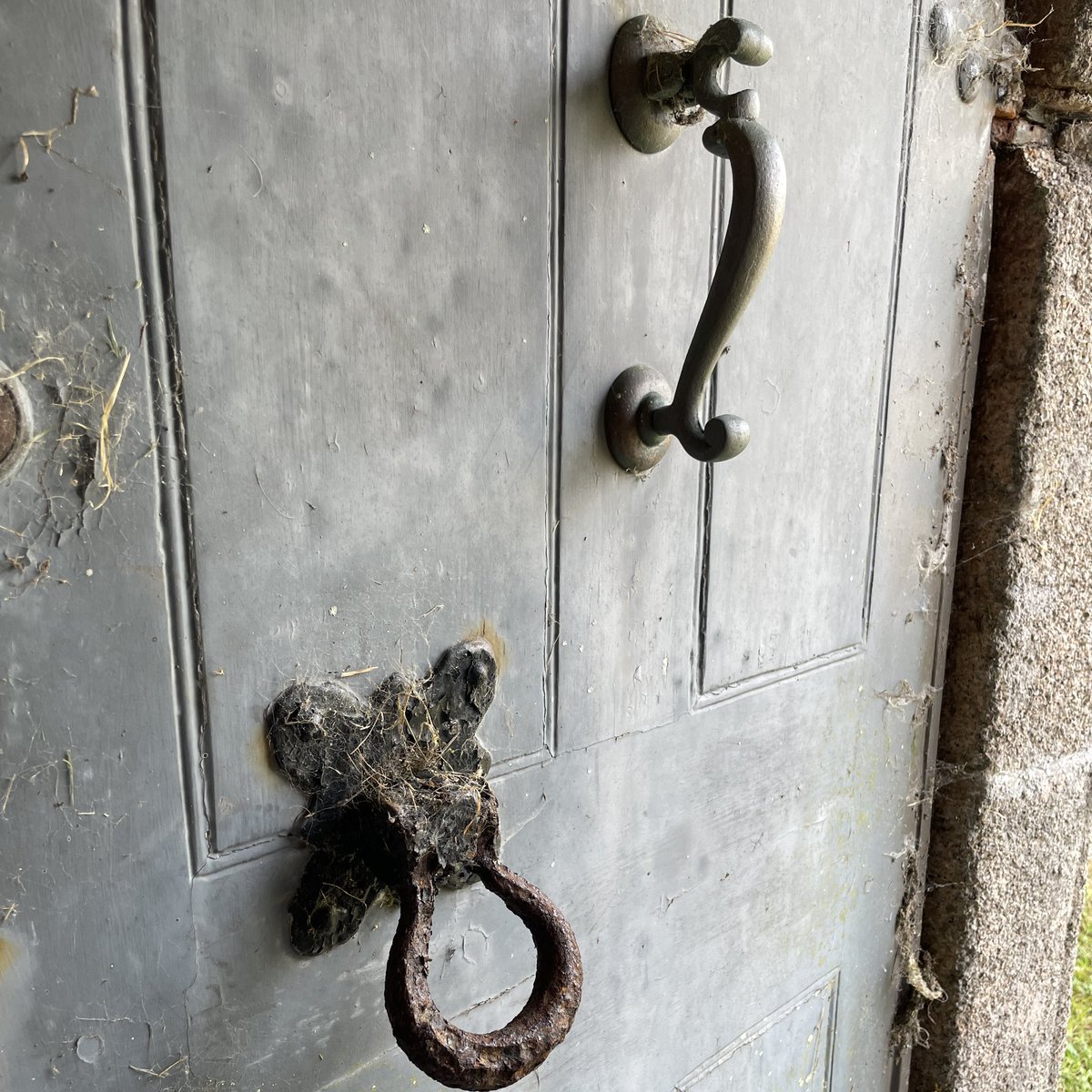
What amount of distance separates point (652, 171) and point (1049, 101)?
1.82 feet

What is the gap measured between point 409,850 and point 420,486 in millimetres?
213

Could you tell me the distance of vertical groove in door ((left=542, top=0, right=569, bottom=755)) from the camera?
52 cm

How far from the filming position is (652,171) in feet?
1.89

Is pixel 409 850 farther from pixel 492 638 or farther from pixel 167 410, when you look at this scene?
pixel 167 410

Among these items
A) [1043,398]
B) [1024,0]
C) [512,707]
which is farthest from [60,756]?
[1024,0]

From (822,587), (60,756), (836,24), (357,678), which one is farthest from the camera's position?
(822,587)

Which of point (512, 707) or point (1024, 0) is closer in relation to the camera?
point (512, 707)

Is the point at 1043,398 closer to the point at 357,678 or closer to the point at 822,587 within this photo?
the point at 822,587

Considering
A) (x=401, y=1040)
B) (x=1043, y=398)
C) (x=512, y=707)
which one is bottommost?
(x=401, y=1040)

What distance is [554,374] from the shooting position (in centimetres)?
56

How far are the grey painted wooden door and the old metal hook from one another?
0.06 ft

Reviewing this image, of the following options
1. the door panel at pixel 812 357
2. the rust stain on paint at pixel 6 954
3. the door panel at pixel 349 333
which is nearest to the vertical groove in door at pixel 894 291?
the door panel at pixel 812 357

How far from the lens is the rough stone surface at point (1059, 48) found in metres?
0.80

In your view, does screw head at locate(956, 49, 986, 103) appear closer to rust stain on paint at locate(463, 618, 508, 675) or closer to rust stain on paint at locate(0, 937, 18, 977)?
rust stain on paint at locate(463, 618, 508, 675)
